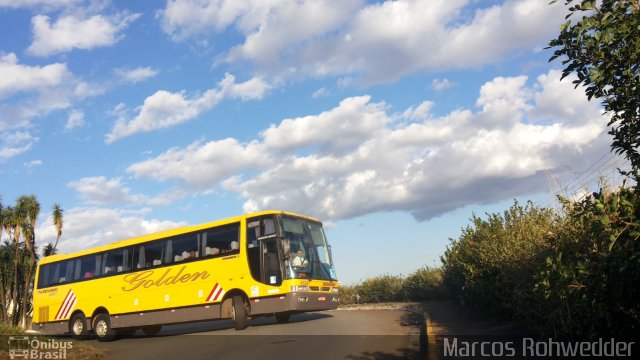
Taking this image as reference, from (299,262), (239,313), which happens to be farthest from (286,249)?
(239,313)

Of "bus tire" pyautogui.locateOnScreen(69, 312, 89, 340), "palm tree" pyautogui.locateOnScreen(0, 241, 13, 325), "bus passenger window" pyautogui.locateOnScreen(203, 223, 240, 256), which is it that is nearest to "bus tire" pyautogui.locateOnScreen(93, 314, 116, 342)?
"bus tire" pyautogui.locateOnScreen(69, 312, 89, 340)

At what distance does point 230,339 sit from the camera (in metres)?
14.5

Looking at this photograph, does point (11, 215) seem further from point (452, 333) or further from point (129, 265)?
point (452, 333)

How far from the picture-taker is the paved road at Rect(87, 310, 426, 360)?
430 inches

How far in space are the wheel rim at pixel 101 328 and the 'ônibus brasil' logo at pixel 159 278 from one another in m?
1.71

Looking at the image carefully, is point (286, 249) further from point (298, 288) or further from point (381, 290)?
point (381, 290)

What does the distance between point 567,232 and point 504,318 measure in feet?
18.2

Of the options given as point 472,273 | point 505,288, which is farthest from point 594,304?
point 472,273

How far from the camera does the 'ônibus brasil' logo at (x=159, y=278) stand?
17938 mm

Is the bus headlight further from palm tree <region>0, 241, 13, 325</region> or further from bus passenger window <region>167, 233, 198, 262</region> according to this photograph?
palm tree <region>0, 241, 13, 325</region>

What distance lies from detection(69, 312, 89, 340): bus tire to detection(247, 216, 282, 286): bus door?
818cm

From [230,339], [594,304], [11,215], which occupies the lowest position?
[230,339]

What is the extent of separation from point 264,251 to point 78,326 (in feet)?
30.9

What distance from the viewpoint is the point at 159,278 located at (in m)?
18.7
